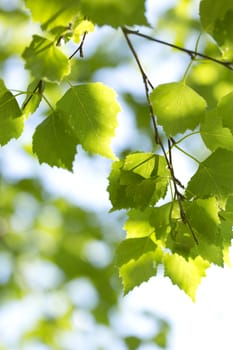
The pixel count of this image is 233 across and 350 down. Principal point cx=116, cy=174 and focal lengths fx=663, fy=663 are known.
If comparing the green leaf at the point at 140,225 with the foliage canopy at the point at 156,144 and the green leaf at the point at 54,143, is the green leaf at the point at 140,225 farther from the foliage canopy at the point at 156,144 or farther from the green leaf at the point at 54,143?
the green leaf at the point at 54,143

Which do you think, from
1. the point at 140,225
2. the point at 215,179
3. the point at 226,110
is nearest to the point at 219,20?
the point at 226,110

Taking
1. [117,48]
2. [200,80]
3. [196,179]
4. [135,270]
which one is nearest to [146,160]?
[196,179]

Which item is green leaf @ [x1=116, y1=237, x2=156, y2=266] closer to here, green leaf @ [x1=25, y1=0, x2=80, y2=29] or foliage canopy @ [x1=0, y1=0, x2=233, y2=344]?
foliage canopy @ [x1=0, y1=0, x2=233, y2=344]

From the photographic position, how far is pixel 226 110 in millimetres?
875

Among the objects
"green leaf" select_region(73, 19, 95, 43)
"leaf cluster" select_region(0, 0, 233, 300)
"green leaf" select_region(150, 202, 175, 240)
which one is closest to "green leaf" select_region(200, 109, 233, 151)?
"leaf cluster" select_region(0, 0, 233, 300)

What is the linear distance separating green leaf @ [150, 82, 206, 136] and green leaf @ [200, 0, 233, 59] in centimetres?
9

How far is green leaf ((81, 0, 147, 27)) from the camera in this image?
27.9 inches

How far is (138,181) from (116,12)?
0.28m

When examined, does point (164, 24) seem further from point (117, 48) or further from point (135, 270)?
point (135, 270)

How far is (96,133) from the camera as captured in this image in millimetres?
927

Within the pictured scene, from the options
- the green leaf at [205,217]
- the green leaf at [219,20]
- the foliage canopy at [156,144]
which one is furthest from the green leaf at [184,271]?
the green leaf at [219,20]

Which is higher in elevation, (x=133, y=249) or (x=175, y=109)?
(x=175, y=109)

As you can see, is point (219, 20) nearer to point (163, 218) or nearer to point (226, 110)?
point (226, 110)

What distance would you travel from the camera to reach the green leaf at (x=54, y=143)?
924 mm
